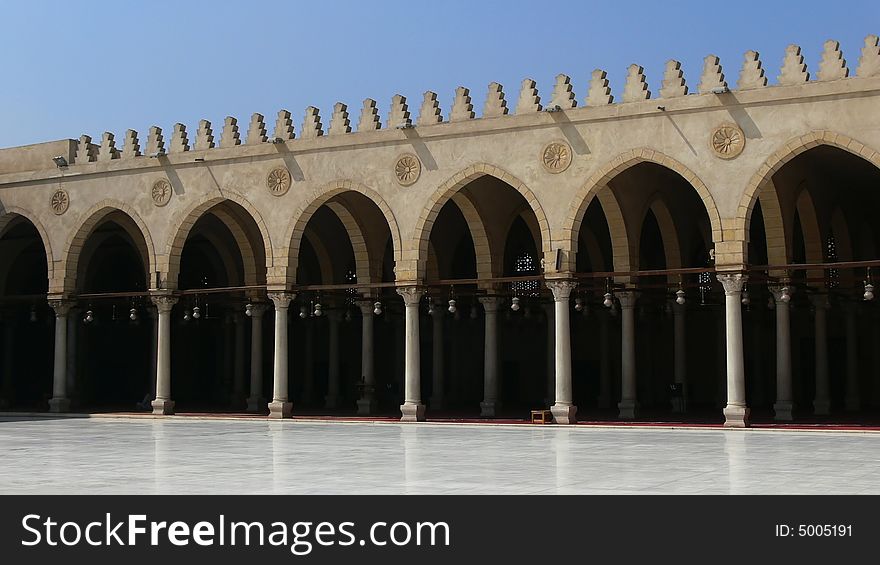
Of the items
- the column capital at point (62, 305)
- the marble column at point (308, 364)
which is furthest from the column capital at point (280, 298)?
the marble column at point (308, 364)

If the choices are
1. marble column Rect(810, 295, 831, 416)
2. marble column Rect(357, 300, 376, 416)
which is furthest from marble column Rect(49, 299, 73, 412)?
marble column Rect(810, 295, 831, 416)

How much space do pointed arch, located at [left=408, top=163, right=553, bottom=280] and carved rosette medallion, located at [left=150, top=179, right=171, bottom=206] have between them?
6568 mm

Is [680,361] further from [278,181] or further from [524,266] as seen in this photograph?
[278,181]

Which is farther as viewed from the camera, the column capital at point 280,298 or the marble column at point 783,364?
the column capital at point 280,298

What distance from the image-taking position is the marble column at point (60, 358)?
27769 mm

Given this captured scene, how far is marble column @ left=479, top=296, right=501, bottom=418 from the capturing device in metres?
25.1

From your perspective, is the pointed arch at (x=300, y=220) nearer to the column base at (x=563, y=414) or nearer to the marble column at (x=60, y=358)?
the column base at (x=563, y=414)

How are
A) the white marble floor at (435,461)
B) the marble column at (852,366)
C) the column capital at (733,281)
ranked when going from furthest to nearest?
the marble column at (852,366) → the column capital at (733,281) → the white marble floor at (435,461)

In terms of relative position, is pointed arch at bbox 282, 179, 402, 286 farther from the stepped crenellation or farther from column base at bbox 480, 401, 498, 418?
column base at bbox 480, 401, 498, 418

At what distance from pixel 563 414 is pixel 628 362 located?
9.28ft

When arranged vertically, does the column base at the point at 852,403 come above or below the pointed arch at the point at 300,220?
below

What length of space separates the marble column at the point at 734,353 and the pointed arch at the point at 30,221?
54.4ft
